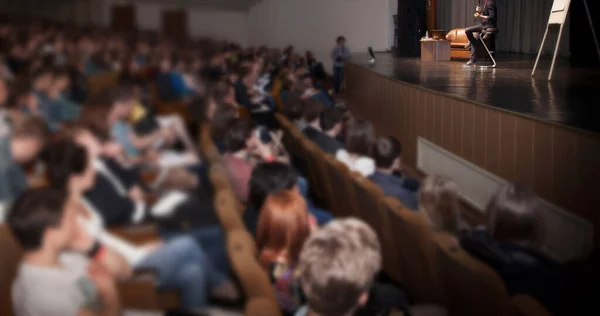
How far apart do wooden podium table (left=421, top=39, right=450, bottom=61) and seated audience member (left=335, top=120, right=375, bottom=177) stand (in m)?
5.54

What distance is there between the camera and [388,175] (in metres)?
2.43

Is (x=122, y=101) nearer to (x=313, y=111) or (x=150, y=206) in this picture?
(x=150, y=206)

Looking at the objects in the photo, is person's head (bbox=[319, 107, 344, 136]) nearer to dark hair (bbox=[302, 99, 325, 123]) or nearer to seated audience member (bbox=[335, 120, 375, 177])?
dark hair (bbox=[302, 99, 325, 123])

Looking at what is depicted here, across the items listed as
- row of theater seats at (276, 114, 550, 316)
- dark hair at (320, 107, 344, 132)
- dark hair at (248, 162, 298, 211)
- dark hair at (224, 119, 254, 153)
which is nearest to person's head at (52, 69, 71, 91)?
dark hair at (248, 162, 298, 211)

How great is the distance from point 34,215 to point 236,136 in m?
1.34

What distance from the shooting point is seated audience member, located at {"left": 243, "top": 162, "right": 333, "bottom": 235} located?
1854 mm

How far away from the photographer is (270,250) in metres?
1.52

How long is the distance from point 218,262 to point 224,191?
35 centimetres

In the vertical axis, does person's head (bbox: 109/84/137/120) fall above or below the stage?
above

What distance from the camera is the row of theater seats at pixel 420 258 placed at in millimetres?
1336

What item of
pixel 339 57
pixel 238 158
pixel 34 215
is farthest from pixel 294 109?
pixel 339 57

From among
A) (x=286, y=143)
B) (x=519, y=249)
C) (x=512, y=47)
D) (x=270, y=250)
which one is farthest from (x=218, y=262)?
(x=512, y=47)

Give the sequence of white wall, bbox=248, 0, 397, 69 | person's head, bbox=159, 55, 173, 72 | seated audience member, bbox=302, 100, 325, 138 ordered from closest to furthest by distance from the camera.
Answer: person's head, bbox=159, 55, 173, 72
seated audience member, bbox=302, 100, 325, 138
white wall, bbox=248, 0, 397, 69

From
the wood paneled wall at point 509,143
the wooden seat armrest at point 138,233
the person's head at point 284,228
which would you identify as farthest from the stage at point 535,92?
the wooden seat armrest at point 138,233
